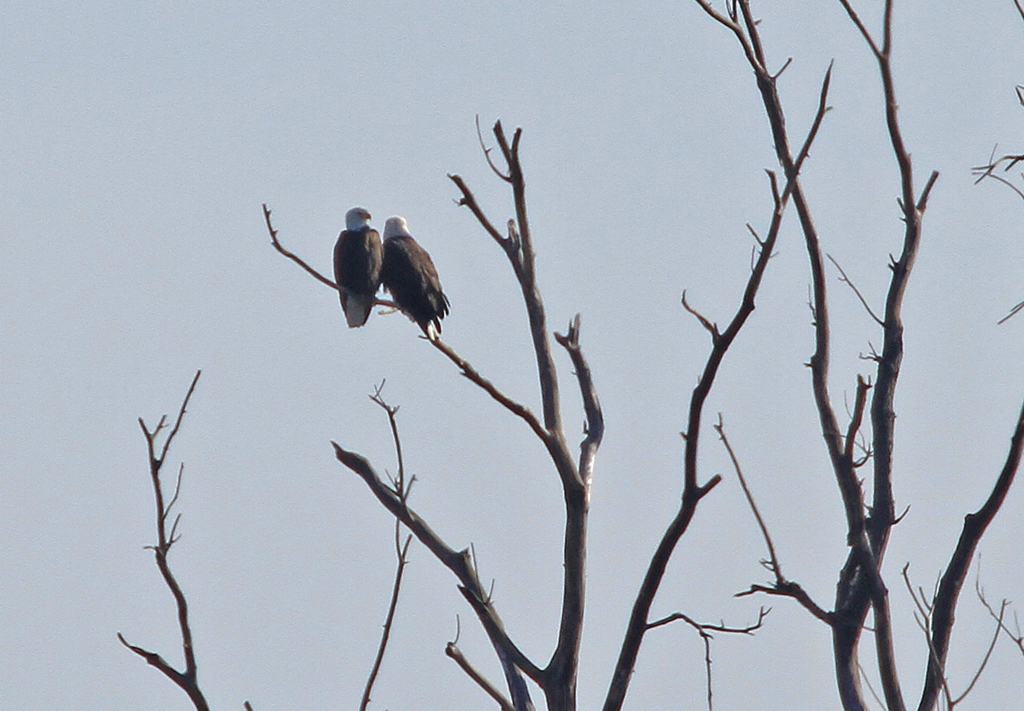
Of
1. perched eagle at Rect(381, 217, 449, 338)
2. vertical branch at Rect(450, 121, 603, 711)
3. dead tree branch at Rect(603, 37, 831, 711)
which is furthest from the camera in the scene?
perched eagle at Rect(381, 217, 449, 338)

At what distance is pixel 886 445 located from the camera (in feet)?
17.6

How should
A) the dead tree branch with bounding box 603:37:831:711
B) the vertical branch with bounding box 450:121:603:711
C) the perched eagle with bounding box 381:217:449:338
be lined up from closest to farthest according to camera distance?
the dead tree branch with bounding box 603:37:831:711
the vertical branch with bounding box 450:121:603:711
the perched eagle with bounding box 381:217:449:338

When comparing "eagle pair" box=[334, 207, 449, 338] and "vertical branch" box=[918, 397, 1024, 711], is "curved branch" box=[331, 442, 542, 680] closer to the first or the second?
Result: "vertical branch" box=[918, 397, 1024, 711]

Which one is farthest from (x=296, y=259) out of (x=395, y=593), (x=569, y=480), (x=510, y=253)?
(x=395, y=593)

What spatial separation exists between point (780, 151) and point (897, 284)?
0.65 m

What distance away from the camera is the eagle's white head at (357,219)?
9723 millimetres

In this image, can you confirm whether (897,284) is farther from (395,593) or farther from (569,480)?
(395,593)

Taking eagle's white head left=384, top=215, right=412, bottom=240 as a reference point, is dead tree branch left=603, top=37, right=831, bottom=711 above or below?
below

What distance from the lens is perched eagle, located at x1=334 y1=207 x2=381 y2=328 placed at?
8.73 metres

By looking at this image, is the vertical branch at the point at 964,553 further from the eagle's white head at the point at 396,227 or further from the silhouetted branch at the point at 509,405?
the eagle's white head at the point at 396,227

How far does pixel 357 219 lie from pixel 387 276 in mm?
890

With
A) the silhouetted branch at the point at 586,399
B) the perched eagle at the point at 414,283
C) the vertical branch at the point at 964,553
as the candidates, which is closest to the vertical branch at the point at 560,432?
the silhouetted branch at the point at 586,399

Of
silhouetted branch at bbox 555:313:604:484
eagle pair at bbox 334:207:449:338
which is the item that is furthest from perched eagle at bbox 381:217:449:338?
silhouetted branch at bbox 555:313:604:484

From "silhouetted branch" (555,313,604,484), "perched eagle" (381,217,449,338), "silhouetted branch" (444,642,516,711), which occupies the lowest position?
"silhouetted branch" (444,642,516,711)
